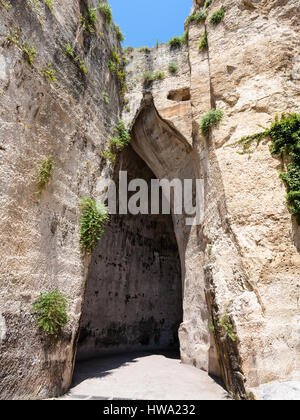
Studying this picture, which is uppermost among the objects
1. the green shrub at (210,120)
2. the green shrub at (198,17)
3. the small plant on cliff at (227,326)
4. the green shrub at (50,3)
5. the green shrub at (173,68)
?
the green shrub at (198,17)

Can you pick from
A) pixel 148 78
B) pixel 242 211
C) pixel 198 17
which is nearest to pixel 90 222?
pixel 242 211

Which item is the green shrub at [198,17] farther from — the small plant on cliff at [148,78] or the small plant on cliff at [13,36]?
the small plant on cliff at [13,36]

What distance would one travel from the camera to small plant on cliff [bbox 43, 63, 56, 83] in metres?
6.85

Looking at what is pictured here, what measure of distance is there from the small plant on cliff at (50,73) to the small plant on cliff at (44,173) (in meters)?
2.05

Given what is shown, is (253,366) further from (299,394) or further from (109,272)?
(109,272)

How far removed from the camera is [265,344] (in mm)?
4863

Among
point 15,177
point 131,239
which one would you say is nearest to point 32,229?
point 15,177

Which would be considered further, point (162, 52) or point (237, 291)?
point (162, 52)

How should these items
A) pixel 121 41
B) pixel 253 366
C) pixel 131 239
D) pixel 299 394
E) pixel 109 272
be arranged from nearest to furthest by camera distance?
pixel 299 394
pixel 253 366
pixel 121 41
pixel 109 272
pixel 131 239

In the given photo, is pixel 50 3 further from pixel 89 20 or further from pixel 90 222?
pixel 90 222

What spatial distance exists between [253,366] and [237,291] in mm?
1359

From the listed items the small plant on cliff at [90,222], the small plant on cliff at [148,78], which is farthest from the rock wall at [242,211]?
the small plant on cliff at [90,222]

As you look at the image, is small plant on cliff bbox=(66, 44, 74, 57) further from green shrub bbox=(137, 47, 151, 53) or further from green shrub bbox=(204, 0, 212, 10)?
green shrub bbox=(204, 0, 212, 10)

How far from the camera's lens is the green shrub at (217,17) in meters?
8.48
